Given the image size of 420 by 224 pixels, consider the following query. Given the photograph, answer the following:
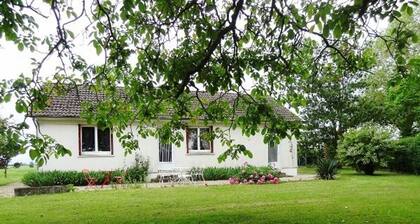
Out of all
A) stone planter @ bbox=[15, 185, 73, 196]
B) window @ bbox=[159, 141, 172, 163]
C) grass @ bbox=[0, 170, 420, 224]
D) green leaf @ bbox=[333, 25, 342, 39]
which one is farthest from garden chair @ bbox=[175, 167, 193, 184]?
green leaf @ bbox=[333, 25, 342, 39]

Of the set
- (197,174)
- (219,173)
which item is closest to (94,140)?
(197,174)

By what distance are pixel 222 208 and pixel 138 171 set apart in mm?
12106

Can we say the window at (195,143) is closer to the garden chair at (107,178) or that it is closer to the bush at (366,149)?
the garden chair at (107,178)

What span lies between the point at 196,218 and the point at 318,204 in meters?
3.78

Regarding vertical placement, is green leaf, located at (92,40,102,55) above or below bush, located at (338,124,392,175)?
above

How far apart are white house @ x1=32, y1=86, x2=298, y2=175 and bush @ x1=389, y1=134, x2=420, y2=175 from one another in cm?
835

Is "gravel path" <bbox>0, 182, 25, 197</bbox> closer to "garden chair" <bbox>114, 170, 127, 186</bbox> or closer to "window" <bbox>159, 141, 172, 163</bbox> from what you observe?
"garden chair" <bbox>114, 170, 127, 186</bbox>

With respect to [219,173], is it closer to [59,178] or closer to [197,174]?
[197,174]

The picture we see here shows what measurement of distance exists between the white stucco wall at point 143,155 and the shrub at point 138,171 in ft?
1.41

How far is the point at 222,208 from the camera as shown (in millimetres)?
11336

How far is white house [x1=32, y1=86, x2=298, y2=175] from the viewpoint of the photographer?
22.1 metres

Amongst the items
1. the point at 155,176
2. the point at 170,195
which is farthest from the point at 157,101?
the point at 155,176

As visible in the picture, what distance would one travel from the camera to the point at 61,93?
771 cm

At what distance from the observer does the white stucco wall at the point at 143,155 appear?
2216 cm
